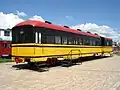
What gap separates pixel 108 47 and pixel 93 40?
842 cm

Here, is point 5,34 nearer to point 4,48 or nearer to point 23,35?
point 4,48

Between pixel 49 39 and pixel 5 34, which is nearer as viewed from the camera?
pixel 49 39

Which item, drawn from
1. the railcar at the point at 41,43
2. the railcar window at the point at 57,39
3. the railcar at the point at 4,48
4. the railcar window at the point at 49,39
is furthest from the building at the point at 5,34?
the railcar window at the point at 49,39

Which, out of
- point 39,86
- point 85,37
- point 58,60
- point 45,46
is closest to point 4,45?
point 85,37

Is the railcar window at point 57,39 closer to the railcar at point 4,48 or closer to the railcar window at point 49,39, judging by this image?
the railcar window at point 49,39

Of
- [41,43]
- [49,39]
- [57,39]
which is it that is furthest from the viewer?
[57,39]

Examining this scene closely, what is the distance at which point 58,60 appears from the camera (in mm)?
19281

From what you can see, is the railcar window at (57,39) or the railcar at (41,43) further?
the railcar window at (57,39)

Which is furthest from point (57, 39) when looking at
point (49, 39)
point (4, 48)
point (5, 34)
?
point (5, 34)

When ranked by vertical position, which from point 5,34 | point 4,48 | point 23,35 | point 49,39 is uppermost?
point 5,34

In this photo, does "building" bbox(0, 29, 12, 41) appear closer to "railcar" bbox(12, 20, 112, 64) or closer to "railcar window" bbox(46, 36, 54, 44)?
"railcar" bbox(12, 20, 112, 64)

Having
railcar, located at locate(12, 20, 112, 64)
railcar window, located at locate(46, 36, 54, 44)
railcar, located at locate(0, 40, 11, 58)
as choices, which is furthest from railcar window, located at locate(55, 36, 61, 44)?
railcar, located at locate(0, 40, 11, 58)

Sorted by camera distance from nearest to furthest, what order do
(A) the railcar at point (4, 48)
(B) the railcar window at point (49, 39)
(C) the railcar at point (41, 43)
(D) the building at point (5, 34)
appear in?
1. (C) the railcar at point (41, 43)
2. (B) the railcar window at point (49, 39)
3. (A) the railcar at point (4, 48)
4. (D) the building at point (5, 34)

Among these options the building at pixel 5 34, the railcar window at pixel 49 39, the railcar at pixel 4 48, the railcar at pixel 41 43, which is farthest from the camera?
the building at pixel 5 34
